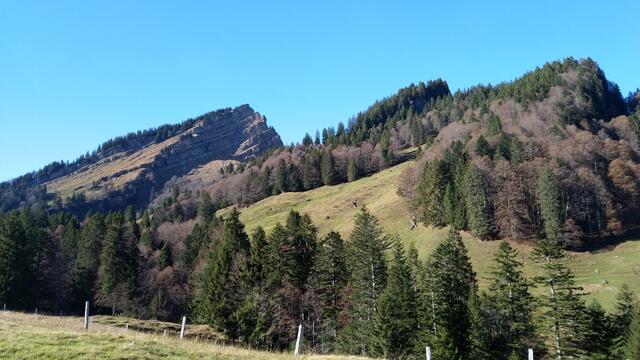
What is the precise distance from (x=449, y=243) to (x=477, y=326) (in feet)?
49.7

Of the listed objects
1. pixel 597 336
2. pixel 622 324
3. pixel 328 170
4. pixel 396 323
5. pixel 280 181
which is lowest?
pixel 597 336

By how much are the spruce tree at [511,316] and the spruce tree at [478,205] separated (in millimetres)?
44341

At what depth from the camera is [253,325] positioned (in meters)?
55.8

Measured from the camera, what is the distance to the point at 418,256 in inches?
3565

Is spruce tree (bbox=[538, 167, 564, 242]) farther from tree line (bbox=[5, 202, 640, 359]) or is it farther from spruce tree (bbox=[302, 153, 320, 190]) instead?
spruce tree (bbox=[302, 153, 320, 190])

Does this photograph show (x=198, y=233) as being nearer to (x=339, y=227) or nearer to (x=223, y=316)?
(x=339, y=227)

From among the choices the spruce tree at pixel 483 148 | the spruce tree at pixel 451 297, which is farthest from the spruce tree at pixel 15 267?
the spruce tree at pixel 483 148

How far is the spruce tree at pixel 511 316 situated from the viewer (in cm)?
5122

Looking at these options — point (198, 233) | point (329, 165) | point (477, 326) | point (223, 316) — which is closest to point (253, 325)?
point (223, 316)

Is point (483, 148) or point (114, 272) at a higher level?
point (483, 148)

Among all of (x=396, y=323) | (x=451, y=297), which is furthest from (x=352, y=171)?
(x=396, y=323)

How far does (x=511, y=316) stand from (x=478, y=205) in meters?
49.0

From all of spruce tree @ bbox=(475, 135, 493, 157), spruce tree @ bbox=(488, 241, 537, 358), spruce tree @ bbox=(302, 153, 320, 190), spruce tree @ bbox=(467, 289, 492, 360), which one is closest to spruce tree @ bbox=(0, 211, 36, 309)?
spruce tree @ bbox=(467, 289, 492, 360)

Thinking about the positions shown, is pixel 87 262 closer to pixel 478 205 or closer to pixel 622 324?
pixel 478 205
